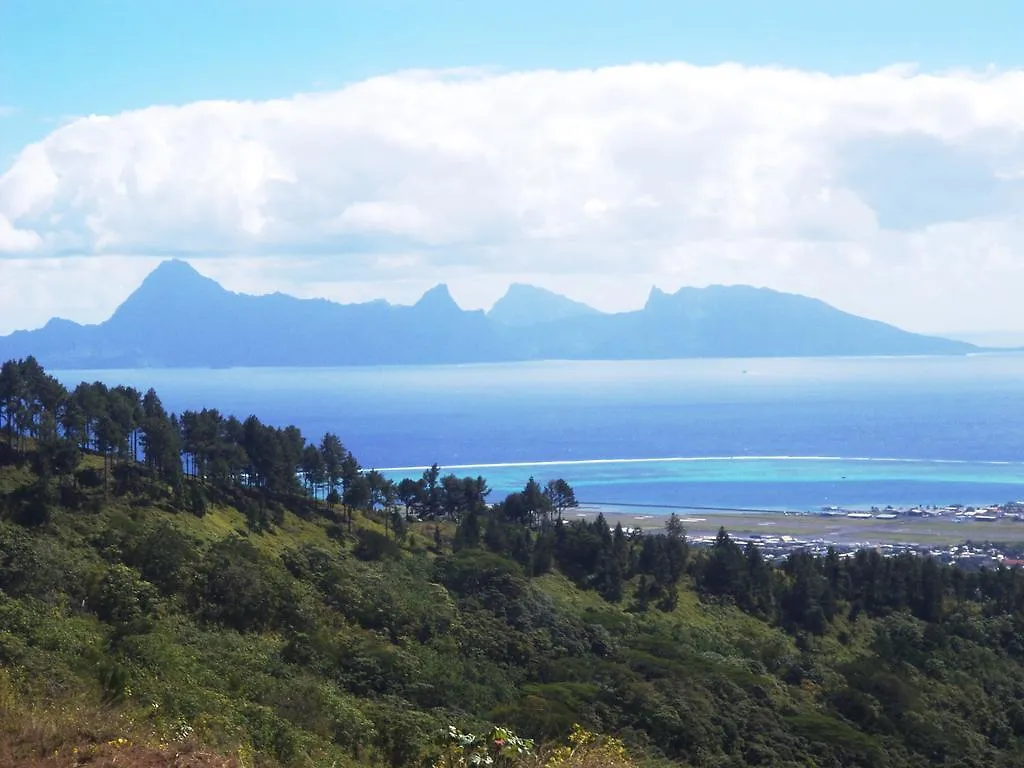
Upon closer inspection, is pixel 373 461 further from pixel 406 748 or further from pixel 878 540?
pixel 406 748

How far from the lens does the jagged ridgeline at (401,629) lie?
1576 cm

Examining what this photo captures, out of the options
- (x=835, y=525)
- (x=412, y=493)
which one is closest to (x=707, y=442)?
(x=835, y=525)

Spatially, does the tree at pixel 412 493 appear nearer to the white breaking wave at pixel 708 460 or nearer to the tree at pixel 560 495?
the tree at pixel 560 495

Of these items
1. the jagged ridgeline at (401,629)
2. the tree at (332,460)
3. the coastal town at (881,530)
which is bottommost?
the coastal town at (881,530)

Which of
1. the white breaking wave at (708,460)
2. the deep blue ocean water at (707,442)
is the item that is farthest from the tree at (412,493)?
the white breaking wave at (708,460)

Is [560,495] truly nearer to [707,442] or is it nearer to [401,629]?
[401,629]

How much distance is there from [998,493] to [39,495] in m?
92.1

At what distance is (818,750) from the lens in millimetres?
23156

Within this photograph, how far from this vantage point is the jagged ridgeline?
15.8 metres

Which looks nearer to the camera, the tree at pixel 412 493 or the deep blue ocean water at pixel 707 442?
the tree at pixel 412 493

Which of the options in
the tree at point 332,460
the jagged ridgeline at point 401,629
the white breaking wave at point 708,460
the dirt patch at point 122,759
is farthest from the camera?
the white breaking wave at point 708,460

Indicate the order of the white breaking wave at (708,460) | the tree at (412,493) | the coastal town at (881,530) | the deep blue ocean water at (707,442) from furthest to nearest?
the white breaking wave at (708,460) < the deep blue ocean water at (707,442) < the coastal town at (881,530) < the tree at (412,493)

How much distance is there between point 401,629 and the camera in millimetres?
26734

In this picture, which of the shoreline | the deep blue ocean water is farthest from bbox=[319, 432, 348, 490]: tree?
the deep blue ocean water
